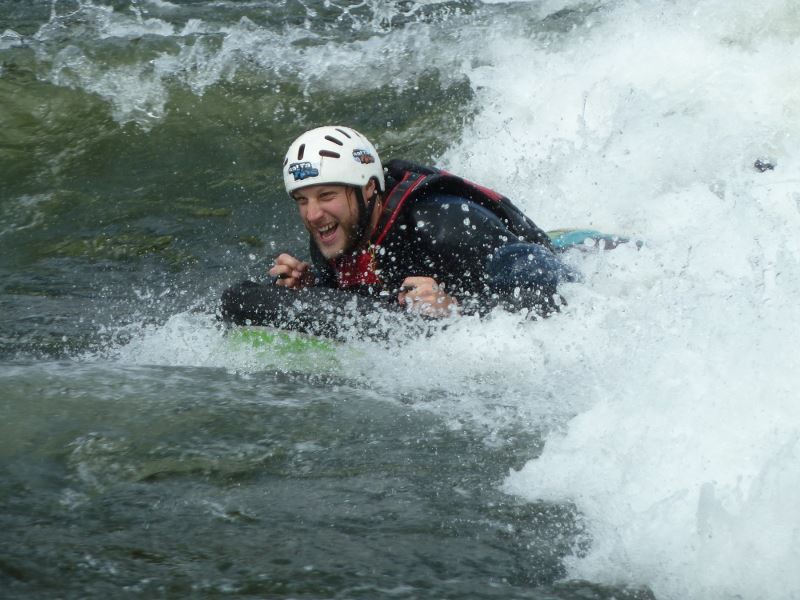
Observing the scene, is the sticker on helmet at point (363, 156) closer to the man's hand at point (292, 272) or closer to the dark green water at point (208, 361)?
the man's hand at point (292, 272)

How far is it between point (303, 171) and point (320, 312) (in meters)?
0.70

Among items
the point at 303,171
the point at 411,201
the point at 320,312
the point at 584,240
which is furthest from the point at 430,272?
the point at 584,240

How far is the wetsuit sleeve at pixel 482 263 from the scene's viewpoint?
4.95m

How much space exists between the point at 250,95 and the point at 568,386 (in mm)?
5926

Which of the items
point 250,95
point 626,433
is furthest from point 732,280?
point 250,95

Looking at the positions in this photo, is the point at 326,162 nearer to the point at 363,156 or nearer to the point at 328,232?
the point at 363,156

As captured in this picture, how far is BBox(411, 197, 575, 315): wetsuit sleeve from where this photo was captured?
195 inches

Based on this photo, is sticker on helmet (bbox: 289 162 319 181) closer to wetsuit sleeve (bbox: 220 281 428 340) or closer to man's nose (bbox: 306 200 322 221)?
man's nose (bbox: 306 200 322 221)

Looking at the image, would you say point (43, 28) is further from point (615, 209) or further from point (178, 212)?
point (615, 209)

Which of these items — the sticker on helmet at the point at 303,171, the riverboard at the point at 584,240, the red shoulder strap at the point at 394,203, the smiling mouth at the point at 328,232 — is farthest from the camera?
the riverboard at the point at 584,240

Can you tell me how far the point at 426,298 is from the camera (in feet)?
15.9

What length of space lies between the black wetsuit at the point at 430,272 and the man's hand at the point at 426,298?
0.16 feet

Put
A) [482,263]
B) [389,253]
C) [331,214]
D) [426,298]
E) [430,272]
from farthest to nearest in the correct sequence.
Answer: [331,214], [389,253], [430,272], [482,263], [426,298]

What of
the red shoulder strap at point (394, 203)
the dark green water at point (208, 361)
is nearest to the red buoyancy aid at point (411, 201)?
the red shoulder strap at point (394, 203)
